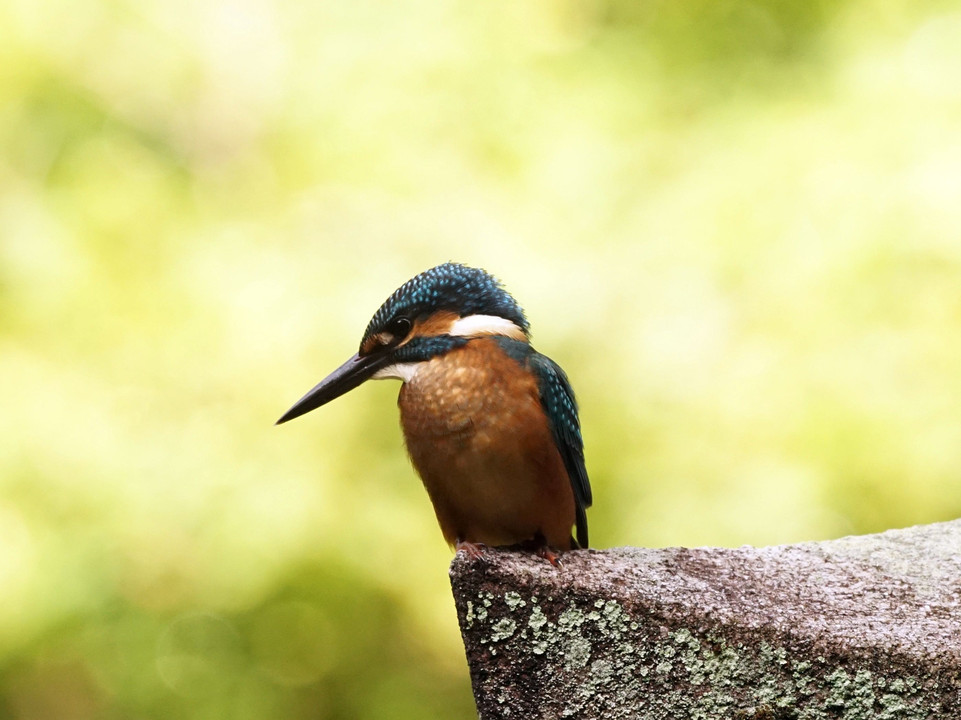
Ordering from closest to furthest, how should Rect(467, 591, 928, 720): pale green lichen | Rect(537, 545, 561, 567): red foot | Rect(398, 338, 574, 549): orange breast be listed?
Rect(467, 591, 928, 720): pale green lichen
Rect(537, 545, 561, 567): red foot
Rect(398, 338, 574, 549): orange breast

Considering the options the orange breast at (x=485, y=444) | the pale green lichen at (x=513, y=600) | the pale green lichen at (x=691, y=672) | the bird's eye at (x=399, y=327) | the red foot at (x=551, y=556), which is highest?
the bird's eye at (x=399, y=327)

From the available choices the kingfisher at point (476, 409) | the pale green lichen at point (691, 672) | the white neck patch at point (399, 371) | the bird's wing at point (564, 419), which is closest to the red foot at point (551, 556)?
the kingfisher at point (476, 409)

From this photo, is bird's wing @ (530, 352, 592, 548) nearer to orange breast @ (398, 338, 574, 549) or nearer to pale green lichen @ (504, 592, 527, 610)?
orange breast @ (398, 338, 574, 549)

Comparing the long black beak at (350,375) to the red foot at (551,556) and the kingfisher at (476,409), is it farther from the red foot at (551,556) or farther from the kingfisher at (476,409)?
the red foot at (551,556)

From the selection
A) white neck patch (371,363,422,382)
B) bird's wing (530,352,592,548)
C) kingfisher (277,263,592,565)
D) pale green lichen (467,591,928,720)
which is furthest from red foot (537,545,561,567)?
white neck patch (371,363,422,382)

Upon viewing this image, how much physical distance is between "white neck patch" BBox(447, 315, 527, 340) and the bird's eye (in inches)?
3.6

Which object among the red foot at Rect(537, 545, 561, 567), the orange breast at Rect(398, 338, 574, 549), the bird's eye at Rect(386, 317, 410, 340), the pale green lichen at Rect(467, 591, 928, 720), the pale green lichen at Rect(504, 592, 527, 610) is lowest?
the pale green lichen at Rect(467, 591, 928, 720)

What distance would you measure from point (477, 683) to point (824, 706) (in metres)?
0.54

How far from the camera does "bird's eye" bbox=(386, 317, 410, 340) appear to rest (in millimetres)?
2195

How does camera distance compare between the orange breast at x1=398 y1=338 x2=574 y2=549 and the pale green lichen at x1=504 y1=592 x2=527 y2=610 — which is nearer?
the pale green lichen at x1=504 y1=592 x2=527 y2=610

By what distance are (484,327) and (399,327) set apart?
0.19 meters

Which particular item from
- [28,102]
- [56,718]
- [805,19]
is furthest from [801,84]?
[56,718]

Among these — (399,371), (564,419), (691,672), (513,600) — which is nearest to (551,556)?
(513,600)

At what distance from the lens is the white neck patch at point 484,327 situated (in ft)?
7.30
